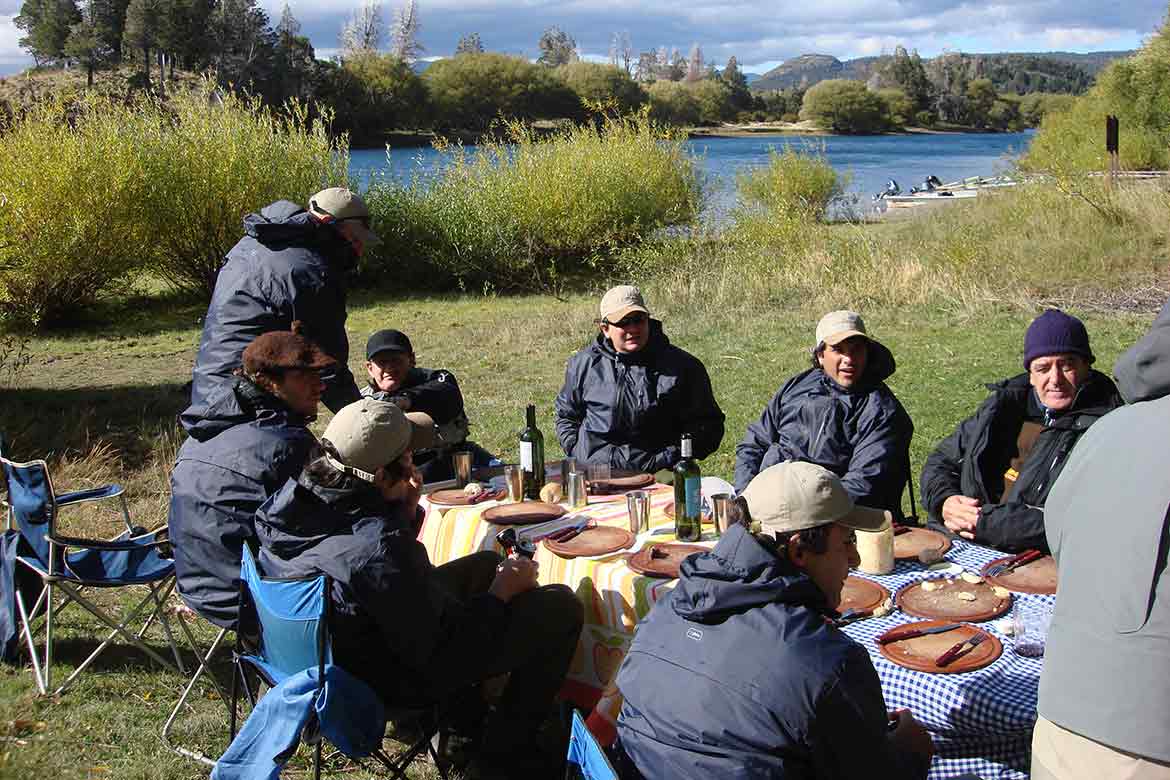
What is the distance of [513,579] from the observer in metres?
3.55

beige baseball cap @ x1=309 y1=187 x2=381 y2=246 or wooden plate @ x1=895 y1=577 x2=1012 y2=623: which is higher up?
beige baseball cap @ x1=309 y1=187 x2=381 y2=246

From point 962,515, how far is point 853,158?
6136cm

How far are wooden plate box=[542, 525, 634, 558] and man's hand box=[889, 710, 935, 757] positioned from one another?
53.3 inches

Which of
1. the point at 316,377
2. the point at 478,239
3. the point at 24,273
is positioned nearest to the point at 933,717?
the point at 316,377

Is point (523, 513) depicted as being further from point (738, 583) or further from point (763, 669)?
point (763, 669)

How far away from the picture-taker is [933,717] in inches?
107

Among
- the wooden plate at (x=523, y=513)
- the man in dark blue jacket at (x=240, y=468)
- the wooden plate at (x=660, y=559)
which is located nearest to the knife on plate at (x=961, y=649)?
the wooden plate at (x=660, y=559)

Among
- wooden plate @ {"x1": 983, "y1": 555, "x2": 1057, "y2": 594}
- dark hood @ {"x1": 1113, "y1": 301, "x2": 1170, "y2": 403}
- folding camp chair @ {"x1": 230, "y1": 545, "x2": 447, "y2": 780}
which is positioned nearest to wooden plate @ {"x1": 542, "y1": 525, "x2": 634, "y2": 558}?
folding camp chair @ {"x1": 230, "y1": 545, "x2": 447, "y2": 780}

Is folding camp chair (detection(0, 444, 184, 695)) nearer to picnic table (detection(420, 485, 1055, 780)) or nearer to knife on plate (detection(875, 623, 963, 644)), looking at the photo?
picnic table (detection(420, 485, 1055, 780))

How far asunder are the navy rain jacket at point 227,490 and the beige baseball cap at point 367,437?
0.71m

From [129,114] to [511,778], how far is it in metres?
16.2

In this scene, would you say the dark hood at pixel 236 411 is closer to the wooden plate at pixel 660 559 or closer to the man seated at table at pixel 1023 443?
the wooden plate at pixel 660 559

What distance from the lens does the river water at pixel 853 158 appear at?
2161cm

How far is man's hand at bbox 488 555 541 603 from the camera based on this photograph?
3.53 meters
